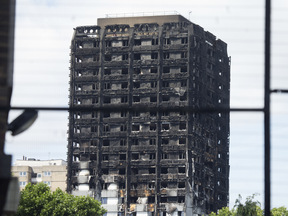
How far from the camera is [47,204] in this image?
7738cm

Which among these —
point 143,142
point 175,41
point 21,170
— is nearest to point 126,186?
point 143,142

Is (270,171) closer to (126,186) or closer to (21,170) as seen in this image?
(126,186)

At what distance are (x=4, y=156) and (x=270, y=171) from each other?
11.7 feet

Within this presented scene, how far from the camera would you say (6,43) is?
827 cm

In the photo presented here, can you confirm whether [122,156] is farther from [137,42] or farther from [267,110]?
[267,110]

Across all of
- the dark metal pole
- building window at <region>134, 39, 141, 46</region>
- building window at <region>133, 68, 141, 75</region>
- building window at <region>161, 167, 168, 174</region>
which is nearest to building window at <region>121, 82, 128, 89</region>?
building window at <region>133, 68, 141, 75</region>

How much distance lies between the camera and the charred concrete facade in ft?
416

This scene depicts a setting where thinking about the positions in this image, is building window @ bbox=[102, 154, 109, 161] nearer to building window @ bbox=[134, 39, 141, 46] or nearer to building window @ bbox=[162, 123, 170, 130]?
building window @ bbox=[162, 123, 170, 130]

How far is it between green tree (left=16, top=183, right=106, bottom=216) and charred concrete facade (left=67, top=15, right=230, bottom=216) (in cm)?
3765

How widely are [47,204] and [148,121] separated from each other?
57352 mm

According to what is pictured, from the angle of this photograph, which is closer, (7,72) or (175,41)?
(7,72)

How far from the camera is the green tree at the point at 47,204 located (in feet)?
245

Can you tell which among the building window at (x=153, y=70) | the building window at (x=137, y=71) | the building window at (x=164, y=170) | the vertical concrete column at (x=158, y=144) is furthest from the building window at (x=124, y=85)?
the building window at (x=164, y=170)
